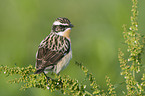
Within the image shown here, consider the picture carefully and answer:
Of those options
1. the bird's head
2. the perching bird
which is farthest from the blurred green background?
the bird's head

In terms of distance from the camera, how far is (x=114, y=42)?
877 centimetres

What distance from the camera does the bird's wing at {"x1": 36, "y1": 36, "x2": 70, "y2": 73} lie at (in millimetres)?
5805

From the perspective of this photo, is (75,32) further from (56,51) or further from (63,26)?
(56,51)

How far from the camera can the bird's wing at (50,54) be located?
5805mm

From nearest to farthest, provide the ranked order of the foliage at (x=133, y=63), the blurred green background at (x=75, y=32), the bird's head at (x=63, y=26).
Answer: the foliage at (x=133, y=63) → the bird's head at (x=63, y=26) → the blurred green background at (x=75, y=32)

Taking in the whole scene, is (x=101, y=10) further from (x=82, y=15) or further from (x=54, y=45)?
(x=54, y=45)

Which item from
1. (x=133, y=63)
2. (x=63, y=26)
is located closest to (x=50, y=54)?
(x=63, y=26)

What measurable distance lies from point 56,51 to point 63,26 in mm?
730

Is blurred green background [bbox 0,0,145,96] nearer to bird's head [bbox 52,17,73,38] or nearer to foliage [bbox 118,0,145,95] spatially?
bird's head [bbox 52,17,73,38]

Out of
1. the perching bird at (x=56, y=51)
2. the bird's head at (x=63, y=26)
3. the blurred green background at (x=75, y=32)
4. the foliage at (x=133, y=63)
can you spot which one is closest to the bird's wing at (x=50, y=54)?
the perching bird at (x=56, y=51)

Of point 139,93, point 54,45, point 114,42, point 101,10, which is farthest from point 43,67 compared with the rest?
A: point 101,10

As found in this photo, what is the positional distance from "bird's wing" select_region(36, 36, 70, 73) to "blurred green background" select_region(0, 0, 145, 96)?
1.18 m

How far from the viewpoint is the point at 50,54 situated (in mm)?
6180

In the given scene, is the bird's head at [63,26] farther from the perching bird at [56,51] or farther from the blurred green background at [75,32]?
A: the blurred green background at [75,32]
